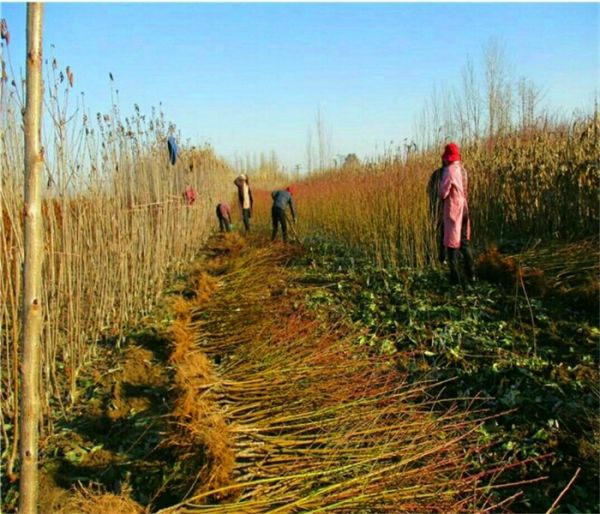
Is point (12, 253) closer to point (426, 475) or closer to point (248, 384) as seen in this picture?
point (248, 384)

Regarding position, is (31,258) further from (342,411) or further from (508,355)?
(508,355)

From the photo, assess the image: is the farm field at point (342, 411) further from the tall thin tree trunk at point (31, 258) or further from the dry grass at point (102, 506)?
the tall thin tree trunk at point (31, 258)

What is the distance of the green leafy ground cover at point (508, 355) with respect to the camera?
8.79 ft

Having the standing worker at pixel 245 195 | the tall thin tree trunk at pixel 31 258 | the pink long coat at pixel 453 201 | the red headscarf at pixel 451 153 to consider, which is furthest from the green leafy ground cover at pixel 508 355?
the standing worker at pixel 245 195

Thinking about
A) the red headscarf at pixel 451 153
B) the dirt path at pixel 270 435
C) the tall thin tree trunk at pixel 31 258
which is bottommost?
the dirt path at pixel 270 435

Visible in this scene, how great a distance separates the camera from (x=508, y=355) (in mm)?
3814

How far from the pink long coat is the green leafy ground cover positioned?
57 cm

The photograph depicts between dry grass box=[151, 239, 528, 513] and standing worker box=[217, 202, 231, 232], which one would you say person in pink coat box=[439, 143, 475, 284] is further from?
standing worker box=[217, 202, 231, 232]

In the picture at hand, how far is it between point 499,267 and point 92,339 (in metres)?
4.19

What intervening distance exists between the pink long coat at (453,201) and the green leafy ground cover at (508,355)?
0.57m

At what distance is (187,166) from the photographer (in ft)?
32.9

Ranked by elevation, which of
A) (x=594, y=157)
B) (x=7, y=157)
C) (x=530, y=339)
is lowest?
(x=530, y=339)

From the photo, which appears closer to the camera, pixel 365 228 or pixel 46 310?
pixel 46 310

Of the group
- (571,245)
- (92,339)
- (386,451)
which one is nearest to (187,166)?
(92,339)
